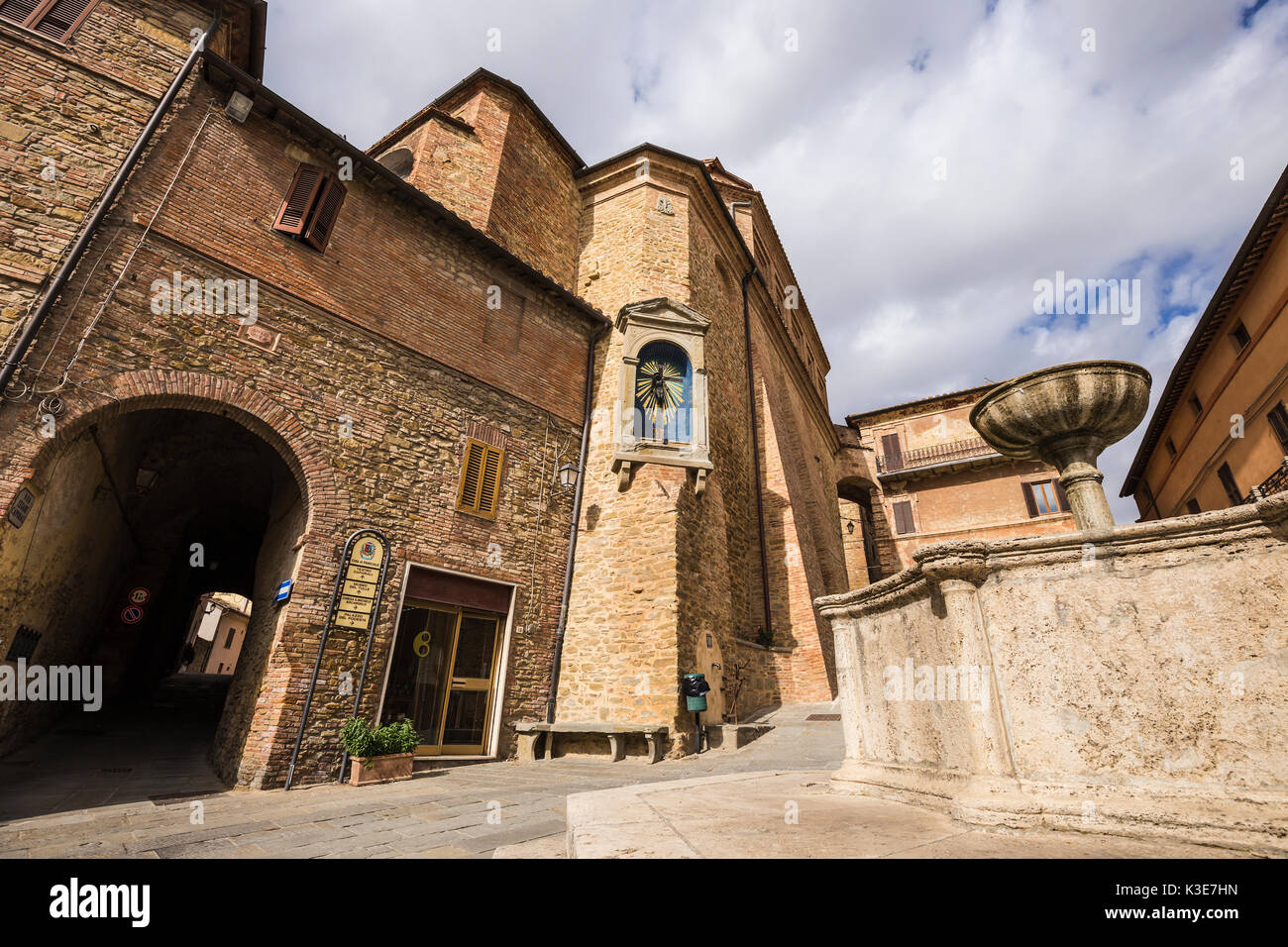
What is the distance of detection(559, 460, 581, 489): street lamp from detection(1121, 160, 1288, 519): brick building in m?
12.0

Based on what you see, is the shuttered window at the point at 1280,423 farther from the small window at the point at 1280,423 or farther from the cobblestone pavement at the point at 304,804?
the cobblestone pavement at the point at 304,804

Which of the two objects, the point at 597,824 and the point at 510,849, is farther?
the point at 510,849

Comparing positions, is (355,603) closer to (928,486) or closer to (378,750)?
(378,750)

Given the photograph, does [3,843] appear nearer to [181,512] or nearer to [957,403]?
[181,512]

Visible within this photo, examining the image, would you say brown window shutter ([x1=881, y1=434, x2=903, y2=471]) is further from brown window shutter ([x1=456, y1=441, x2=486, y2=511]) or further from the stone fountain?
brown window shutter ([x1=456, y1=441, x2=486, y2=511])

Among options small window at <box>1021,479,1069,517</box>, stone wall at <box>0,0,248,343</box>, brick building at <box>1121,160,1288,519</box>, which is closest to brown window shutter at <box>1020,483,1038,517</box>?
small window at <box>1021,479,1069,517</box>

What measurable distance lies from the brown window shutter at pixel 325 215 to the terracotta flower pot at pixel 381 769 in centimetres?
726

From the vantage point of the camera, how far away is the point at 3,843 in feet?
13.0


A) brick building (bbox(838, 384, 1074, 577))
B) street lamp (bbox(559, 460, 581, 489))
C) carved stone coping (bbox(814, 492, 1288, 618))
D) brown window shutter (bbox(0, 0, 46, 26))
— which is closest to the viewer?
carved stone coping (bbox(814, 492, 1288, 618))

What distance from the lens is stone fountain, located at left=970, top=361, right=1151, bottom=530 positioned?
204 inches

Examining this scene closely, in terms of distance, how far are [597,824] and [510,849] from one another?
84 centimetres
